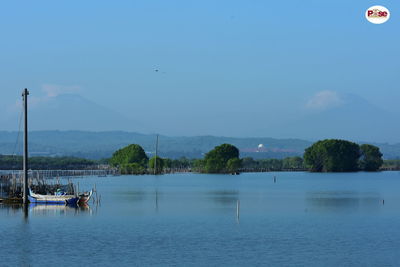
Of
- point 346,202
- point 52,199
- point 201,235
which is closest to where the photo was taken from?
point 201,235

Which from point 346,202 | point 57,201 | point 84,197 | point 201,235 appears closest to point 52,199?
point 57,201

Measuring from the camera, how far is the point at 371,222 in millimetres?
80375

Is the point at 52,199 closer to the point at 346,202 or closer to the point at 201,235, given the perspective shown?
the point at 201,235

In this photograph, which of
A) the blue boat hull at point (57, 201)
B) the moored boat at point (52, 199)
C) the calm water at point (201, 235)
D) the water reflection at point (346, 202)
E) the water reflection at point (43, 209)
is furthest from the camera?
the water reflection at point (346, 202)

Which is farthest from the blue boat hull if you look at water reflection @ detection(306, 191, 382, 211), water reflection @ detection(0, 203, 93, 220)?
water reflection @ detection(306, 191, 382, 211)

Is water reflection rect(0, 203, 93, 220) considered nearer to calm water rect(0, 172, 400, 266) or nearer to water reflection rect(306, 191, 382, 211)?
calm water rect(0, 172, 400, 266)

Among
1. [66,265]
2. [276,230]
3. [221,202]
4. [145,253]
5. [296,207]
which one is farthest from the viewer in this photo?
[221,202]

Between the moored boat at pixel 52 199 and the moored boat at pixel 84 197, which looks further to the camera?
the moored boat at pixel 84 197

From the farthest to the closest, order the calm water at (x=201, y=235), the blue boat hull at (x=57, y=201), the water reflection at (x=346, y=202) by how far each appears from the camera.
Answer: the water reflection at (x=346, y=202)
the blue boat hull at (x=57, y=201)
the calm water at (x=201, y=235)

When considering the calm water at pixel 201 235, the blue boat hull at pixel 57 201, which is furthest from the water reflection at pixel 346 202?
the blue boat hull at pixel 57 201

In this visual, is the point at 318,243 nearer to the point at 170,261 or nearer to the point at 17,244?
the point at 170,261

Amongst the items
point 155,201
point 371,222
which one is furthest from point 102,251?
point 155,201

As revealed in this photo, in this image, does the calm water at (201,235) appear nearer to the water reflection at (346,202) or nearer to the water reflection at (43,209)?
the water reflection at (43,209)

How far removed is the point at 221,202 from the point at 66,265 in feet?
200
